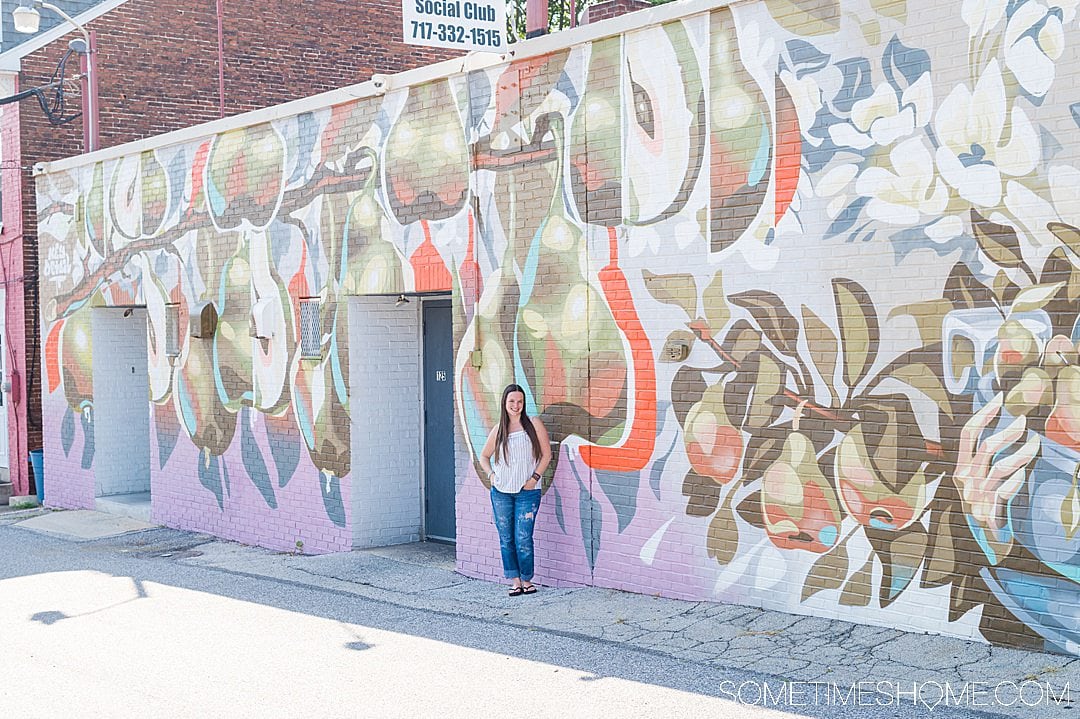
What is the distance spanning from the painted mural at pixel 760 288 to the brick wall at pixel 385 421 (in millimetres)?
231

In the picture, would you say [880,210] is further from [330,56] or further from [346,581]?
[330,56]

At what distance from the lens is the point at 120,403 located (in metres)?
16.5

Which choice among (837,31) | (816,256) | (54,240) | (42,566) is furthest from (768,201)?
(54,240)

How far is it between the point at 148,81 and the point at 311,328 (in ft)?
24.8

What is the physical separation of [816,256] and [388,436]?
5553 mm

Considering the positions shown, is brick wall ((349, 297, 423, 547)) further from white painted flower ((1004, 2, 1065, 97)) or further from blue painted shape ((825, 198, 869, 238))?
white painted flower ((1004, 2, 1065, 97))

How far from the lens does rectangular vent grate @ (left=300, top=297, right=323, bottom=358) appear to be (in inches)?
488

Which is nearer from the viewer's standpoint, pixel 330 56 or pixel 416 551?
pixel 416 551

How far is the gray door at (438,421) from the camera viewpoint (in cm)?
1202

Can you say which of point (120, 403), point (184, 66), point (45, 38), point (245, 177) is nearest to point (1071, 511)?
point (245, 177)

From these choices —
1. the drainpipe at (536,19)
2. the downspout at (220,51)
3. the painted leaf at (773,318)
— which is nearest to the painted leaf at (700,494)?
the painted leaf at (773,318)

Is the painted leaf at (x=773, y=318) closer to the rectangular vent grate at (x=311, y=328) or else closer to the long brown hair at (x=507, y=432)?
the long brown hair at (x=507, y=432)

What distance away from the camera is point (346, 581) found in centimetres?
1080

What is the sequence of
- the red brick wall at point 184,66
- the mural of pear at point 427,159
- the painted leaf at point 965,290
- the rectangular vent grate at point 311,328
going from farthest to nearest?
1. the red brick wall at point 184,66
2. the rectangular vent grate at point 311,328
3. the mural of pear at point 427,159
4. the painted leaf at point 965,290
